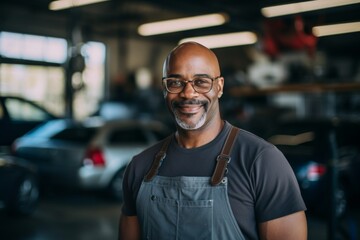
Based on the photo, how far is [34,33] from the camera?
1666 cm

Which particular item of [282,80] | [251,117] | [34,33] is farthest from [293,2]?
[34,33]

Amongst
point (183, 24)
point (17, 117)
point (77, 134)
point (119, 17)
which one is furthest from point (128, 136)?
point (119, 17)

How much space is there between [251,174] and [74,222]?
18.6ft

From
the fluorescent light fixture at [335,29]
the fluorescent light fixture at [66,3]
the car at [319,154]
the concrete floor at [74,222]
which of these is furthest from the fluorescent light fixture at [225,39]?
the fluorescent light fixture at [335,29]

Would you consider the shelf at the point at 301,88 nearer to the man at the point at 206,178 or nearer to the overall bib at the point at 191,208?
the man at the point at 206,178

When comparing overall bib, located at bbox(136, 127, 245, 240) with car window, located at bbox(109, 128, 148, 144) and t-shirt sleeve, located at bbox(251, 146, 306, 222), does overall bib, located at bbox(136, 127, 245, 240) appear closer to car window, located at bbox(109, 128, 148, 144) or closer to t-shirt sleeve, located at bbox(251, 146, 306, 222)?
t-shirt sleeve, located at bbox(251, 146, 306, 222)

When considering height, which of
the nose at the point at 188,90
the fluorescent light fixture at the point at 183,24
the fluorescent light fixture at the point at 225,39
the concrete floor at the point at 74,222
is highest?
the fluorescent light fixture at the point at 183,24

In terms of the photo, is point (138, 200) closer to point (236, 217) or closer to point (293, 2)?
point (236, 217)

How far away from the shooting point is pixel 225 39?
1358 centimetres

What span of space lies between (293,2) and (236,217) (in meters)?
3.53

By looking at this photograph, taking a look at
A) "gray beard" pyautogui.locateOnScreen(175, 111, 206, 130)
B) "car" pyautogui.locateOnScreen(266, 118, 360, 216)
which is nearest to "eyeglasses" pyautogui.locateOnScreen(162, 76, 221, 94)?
"gray beard" pyautogui.locateOnScreen(175, 111, 206, 130)

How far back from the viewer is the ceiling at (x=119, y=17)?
25.4 ft

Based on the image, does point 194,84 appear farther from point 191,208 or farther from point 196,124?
point 191,208

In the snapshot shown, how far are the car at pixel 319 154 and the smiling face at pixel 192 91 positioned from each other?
16.3ft
